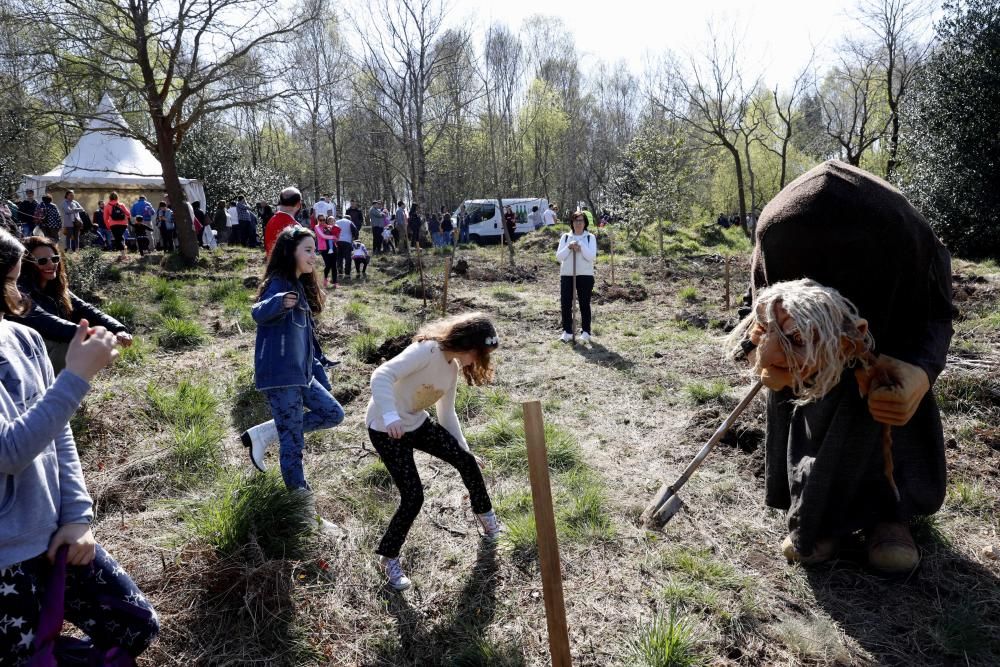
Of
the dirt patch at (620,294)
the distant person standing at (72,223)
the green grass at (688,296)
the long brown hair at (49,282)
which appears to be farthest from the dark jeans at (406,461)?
the distant person standing at (72,223)

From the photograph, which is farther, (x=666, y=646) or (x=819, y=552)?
(x=819, y=552)

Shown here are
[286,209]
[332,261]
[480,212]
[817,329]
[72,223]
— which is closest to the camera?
[817,329]

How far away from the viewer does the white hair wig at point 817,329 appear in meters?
2.21

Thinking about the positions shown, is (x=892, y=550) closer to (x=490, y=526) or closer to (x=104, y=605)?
(x=490, y=526)

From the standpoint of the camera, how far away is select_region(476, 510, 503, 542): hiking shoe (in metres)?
3.35

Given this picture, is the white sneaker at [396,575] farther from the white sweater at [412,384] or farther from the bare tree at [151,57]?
the bare tree at [151,57]

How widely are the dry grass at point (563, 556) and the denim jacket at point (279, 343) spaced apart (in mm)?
833

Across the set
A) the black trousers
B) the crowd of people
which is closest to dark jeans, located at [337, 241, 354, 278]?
the black trousers

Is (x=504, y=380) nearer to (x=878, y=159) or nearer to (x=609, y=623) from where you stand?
(x=609, y=623)

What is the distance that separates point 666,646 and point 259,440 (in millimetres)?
2644

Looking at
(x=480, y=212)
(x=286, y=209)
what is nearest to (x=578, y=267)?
(x=286, y=209)

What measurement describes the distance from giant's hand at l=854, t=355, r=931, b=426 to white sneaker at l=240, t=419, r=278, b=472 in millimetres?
3215

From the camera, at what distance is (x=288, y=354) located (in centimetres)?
346

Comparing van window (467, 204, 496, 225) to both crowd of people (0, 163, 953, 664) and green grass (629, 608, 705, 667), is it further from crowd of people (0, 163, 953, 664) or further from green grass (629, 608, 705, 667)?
green grass (629, 608, 705, 667)
